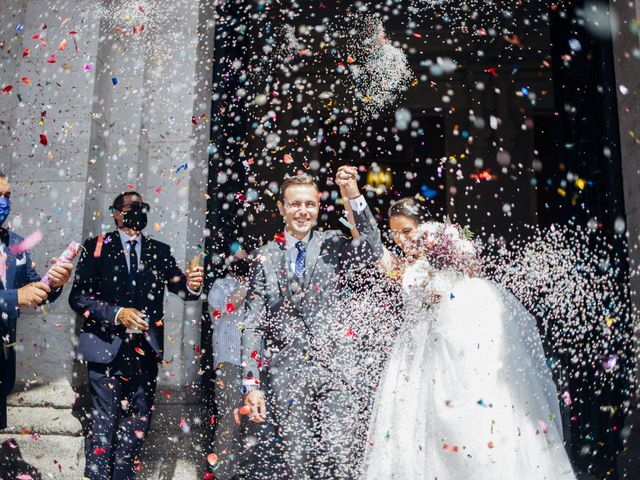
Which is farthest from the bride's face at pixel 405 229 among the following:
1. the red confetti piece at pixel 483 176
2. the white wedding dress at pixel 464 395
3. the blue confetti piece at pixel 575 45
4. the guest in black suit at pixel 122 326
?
the red confetti piece at pixel 483 176

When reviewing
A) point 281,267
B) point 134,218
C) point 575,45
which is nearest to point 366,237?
point 281,267

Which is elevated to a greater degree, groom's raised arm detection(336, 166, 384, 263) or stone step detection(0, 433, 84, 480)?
groom's raised arm detection(336, 166, 384, 263)

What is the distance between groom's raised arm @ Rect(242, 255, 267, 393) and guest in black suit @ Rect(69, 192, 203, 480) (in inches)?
33.0

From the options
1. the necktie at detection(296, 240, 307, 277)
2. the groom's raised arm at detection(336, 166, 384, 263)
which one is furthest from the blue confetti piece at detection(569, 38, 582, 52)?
the necktie at detection(296, 240, 307, 277)

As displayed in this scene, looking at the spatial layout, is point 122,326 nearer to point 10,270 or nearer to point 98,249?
point 98,249

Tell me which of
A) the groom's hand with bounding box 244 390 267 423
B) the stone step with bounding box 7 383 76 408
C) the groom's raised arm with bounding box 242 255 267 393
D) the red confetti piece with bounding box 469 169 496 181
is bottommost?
the stone step with bounding box 7 383 76 408

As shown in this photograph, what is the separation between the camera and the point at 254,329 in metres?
3.43

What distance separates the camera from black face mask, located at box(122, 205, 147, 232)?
4438 millimetres

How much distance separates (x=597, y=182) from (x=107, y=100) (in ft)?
13.8

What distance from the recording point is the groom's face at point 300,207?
146 inches

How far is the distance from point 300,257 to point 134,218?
145cm

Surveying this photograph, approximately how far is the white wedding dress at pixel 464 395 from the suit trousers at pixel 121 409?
5.06 feet

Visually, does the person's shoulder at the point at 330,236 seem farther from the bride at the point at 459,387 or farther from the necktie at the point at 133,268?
the necktie at the point at 133,268

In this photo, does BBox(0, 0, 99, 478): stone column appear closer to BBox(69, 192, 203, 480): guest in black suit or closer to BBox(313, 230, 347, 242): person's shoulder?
BBox(69, 192, 203, 480): guest in black suit
